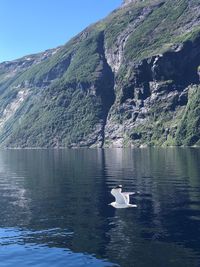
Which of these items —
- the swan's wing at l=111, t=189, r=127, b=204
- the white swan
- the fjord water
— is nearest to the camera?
the fjord water

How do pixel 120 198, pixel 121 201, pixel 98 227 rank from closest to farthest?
pixel 98 227, pixel 120 198, pixel 121 201

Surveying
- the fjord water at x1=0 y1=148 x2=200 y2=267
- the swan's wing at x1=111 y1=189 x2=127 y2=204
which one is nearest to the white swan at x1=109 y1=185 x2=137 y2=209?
the swan's wing at x1=111 y1=189 x2=127 y2=204

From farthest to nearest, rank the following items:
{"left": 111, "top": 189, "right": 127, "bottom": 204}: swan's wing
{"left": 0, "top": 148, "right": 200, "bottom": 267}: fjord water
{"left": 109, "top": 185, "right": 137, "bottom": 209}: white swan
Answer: {"left": 109, "top": 185, "right": 137, "bottom": 209}: white swan → {"left": 111, "top": 189, "right": 127, "bottom": 204}: swan's wing → {"left": 0, "top": 148, "right": 200, "bottom": 267}: fjord water

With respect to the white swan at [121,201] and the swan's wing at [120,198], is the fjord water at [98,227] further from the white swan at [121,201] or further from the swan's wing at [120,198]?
the swan's wing at [120,198]

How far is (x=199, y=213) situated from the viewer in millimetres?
61250

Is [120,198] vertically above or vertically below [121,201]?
above

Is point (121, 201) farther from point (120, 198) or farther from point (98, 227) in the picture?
point (98, 227)

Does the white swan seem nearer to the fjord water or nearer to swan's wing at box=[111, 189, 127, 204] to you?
swan's wing at box=[111, 189, 127, 204]

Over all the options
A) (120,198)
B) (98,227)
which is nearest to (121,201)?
(120,198)

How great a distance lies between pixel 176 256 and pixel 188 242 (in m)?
4.81

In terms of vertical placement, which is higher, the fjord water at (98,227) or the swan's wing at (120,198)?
the swan's wing at (120,198)

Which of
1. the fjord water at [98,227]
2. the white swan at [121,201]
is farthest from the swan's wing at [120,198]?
the fjord water at [98,227]

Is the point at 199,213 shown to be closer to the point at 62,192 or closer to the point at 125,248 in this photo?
the point at 125,248

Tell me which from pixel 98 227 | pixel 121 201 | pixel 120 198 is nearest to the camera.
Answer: pixel 98 227
